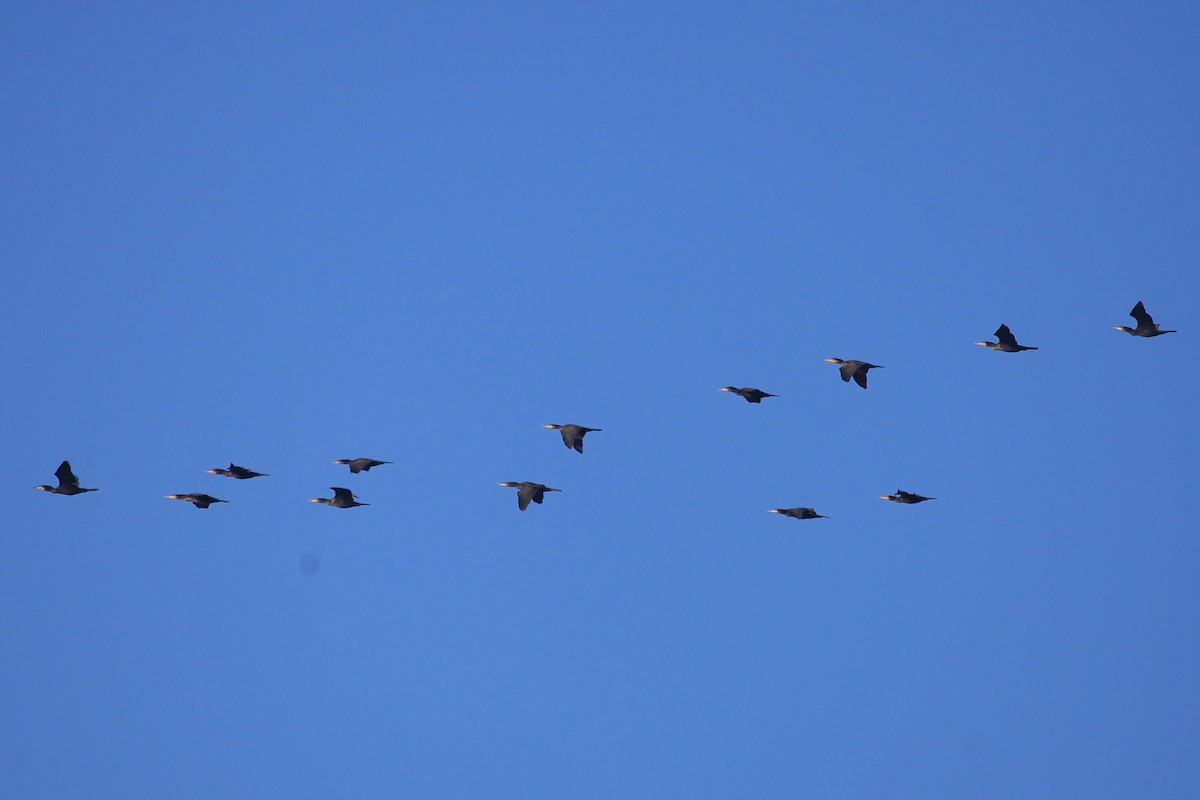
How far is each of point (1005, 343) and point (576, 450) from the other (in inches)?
617

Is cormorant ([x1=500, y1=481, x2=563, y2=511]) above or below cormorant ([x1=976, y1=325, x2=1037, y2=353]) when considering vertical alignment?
below

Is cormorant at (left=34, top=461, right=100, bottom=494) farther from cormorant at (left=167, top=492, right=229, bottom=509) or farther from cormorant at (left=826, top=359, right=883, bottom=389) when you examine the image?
cormorant at (left=826, top=359, right=883, bottom=389)

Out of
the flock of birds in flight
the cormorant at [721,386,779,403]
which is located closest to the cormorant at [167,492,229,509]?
the flock of birds in flight

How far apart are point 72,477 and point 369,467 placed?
1033 centimetres

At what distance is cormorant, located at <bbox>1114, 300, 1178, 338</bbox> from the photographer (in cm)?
8169

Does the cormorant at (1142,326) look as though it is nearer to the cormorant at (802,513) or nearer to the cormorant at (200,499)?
the cormorant at (802,513)

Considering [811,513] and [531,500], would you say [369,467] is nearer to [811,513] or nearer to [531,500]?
[531,500]

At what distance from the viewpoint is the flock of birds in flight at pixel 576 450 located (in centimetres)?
8112

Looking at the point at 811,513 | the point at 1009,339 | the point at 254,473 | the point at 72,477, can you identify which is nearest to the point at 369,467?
the point at 254,473

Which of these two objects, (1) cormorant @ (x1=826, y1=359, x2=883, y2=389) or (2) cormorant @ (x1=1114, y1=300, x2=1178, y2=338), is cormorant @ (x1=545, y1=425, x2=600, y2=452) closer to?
(1) cormorant @ (x1=826, y1=359, x2=883, y2=389)

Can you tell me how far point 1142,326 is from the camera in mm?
82438

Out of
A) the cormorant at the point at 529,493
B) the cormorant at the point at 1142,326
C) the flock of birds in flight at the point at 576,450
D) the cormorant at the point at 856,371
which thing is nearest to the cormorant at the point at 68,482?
the flock of birds in flight at the point at 576,450

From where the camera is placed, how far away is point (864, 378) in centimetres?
8112

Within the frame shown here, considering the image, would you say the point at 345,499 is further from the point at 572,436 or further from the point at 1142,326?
the point at 1142,326
